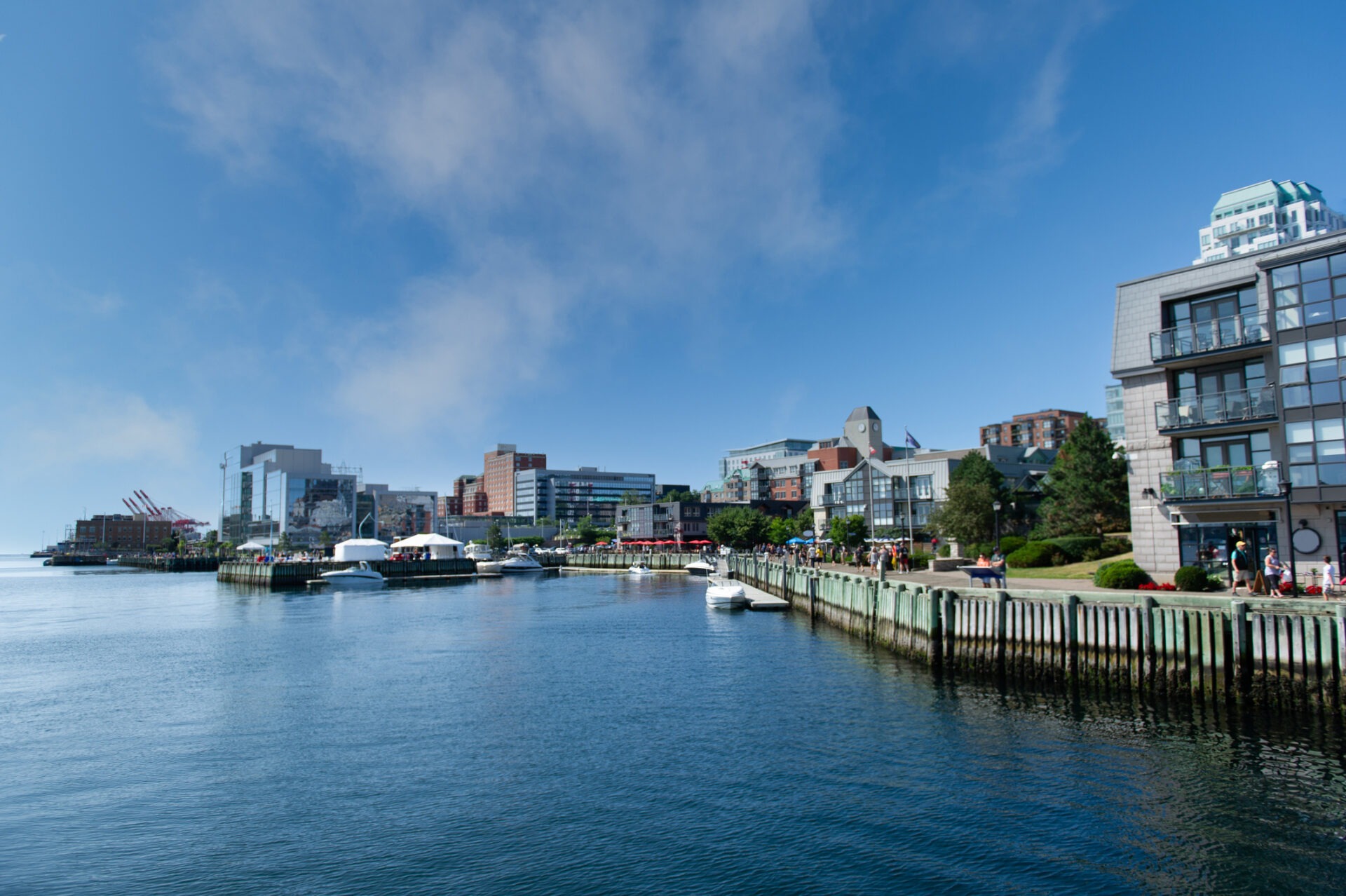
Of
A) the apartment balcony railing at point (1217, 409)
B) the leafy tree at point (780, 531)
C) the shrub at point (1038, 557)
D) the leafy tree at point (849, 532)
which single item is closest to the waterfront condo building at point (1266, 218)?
the leafy tree at point (780, 531)

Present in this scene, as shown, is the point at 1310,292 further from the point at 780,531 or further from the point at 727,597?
the point at 780,531

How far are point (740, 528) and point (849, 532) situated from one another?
42138mm

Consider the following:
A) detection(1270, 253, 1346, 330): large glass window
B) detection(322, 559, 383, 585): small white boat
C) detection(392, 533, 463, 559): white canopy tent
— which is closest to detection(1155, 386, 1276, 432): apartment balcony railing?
detection(1270, 253, 1346, 330): large glass window

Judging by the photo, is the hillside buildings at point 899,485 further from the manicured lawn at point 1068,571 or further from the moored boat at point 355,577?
the moored boat at point 355,577

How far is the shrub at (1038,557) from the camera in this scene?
4878 cm

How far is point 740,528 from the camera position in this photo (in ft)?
443

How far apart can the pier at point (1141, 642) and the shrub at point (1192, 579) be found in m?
4.00

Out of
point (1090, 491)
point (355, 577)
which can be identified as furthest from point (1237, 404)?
point (355, 577)

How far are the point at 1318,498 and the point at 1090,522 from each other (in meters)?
33.6

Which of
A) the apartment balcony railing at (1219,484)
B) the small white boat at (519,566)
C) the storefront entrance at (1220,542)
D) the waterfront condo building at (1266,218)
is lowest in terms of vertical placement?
the small white boat at (519,566)

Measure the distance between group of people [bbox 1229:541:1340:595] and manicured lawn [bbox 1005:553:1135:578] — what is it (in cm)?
1211

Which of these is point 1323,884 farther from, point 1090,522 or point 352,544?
point 352,544

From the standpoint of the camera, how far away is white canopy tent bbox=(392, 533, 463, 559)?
116 m

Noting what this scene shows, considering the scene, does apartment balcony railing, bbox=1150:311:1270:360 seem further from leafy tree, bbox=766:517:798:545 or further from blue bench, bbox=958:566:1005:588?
leafy tree, bbox=766:517:798:545
